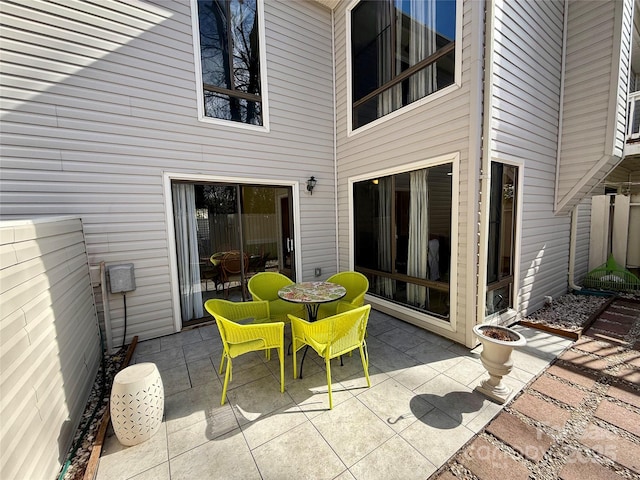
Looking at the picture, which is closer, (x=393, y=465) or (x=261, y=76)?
(x=393, y=465)

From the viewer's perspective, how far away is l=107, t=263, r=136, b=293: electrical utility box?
3293 millimetres

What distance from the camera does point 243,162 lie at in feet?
14.0

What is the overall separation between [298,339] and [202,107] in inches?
144

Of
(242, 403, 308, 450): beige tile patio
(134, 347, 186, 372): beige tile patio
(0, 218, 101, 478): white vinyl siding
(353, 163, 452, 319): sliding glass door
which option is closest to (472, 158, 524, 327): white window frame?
(353, 163, 452, 319): sliding glass door

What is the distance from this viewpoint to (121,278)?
333 centimetres

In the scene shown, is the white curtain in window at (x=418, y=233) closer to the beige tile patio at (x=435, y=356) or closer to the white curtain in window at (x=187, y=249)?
the beige tile patio at (x=435, y=356)

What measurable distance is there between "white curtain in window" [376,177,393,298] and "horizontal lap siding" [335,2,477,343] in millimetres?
366

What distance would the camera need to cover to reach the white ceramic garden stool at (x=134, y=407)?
1932 millimetres

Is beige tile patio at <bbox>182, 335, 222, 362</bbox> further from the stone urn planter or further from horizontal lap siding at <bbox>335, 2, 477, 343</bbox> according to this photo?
horizontal lap siding at <bbox>335, 2, 477, 343</bbox>

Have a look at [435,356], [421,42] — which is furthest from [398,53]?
[435,356]

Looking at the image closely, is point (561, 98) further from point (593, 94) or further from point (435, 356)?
point (435, 356)

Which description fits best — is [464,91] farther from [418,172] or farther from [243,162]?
[243,162]

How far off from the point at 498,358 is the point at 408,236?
6.83ft

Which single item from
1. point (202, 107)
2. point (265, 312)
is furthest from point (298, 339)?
point (202, 107)
